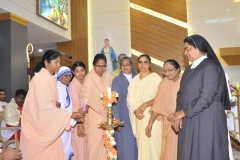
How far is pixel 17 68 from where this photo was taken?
19.9 feet

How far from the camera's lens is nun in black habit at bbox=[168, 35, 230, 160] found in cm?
210

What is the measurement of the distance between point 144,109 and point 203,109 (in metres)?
1.00

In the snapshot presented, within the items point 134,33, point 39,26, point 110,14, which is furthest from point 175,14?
point 39,26

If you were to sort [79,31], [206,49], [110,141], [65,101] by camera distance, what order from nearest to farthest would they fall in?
[206,49]
[110,141]
[65,101]
[79,31]

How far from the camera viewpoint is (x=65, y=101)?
2928 millimetres

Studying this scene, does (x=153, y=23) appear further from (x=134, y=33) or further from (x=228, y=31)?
(x=228, y=31)

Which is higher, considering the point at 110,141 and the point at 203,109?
the point at 203,109

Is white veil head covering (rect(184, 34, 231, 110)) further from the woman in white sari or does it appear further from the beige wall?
the beige wall

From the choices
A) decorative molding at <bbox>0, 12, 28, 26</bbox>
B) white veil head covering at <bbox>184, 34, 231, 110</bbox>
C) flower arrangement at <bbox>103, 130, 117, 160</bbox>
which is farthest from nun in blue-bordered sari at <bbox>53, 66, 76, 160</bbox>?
decorative molding at <bbox>0, 12, 28, 26</bbox>

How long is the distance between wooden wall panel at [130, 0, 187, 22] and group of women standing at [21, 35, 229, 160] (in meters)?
5.44

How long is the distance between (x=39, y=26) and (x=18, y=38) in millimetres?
1286

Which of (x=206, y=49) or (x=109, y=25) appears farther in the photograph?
(x=109, y=25)

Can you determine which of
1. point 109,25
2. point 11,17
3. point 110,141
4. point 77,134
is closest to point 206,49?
point 110,141

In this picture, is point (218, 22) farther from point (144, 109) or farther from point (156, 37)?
point (144, 109)
